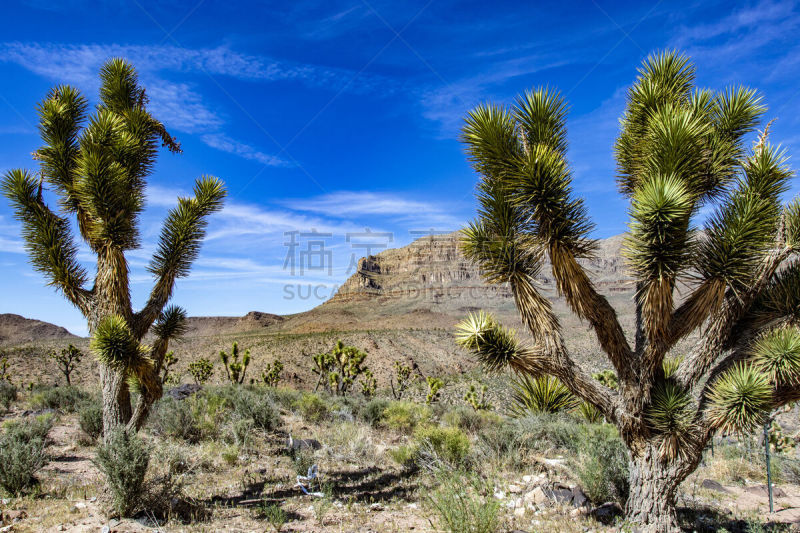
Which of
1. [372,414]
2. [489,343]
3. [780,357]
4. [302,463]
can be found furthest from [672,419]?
[372,414]

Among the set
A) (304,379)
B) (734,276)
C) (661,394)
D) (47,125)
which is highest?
(47,125)

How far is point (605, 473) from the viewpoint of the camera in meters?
5.98

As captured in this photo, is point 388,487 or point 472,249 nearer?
point 472,249

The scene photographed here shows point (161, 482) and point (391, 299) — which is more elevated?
point (391, 299)

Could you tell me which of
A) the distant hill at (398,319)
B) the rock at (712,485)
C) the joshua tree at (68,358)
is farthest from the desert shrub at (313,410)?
the joshua tree at (68,358)

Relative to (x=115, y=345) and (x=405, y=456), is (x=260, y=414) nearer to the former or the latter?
(x=405, y=456)

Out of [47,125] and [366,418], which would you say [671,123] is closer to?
[47,125]

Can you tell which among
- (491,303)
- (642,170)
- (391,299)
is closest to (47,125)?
(642,170)

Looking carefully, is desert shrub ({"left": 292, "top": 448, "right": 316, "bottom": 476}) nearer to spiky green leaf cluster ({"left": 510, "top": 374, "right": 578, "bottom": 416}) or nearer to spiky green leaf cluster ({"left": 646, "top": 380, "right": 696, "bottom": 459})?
spiky green leaf cluster ({"left": 510, "top": 374, "right": 578, "bottom": 416})

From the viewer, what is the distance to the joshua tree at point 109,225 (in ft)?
19.4

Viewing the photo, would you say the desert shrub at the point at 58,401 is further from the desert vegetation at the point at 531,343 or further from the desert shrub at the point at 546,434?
the desert shrub at the point at 546,434

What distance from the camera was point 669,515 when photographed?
4703 mm

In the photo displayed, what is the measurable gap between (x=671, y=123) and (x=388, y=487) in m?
6.45

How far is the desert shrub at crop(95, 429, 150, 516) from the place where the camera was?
17.2ft
